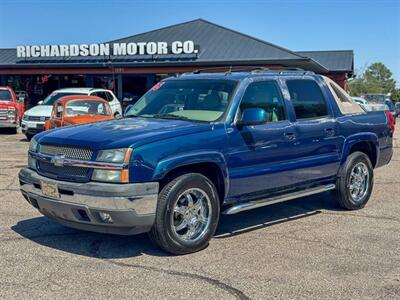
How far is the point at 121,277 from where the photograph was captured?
186 inches

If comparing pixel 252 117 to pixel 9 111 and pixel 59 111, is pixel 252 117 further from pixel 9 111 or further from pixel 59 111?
pixel 9 111

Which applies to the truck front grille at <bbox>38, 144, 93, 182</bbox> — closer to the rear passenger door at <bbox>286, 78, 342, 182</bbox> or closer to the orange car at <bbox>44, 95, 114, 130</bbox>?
the rear passenger door at <bbox>286, 78, 342, 182</bbox>

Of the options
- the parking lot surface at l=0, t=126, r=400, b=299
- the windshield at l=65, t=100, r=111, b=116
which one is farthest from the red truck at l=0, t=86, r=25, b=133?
the parking lot surface at l=0, t=126, r=400, b=299

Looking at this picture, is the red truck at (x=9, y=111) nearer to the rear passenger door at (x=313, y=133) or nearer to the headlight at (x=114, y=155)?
the rear passenger door at (x=313, y=133)

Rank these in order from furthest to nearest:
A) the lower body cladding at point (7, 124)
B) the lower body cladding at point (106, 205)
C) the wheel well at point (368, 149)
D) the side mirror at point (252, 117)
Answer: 1. the lower body cladding at point (7, 124)
2. the wheel well at point (368, 149)
3. the side mirror at point (252, 117)
4. the lower body cladding at point (106, 205)

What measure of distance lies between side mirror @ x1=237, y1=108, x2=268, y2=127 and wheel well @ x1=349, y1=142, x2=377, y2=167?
7.72ft

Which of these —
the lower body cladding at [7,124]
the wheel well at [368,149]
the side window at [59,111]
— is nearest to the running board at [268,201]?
the wheel well at [368,149]

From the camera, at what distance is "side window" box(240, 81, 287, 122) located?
6.23 metres

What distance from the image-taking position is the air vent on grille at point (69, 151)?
5117mm

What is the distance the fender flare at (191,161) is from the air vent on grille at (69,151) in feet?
2.21

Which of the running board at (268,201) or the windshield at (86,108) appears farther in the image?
the windshield at (86,108)

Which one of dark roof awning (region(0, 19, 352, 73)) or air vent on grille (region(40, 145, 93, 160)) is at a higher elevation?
dark roof awning (region(0, 19, 352, 73))

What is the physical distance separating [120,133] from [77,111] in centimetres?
1008

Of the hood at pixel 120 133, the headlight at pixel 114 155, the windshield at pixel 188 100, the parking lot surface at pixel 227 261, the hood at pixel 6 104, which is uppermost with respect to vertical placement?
the windshield at pixel 188 100
